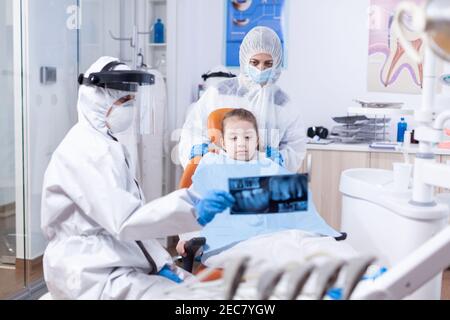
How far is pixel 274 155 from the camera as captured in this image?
1440 millimetres

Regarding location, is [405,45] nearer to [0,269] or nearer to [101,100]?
[101,100]

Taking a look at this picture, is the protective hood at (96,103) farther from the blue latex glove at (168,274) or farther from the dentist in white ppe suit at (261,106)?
the blue latex glove at (168,274)

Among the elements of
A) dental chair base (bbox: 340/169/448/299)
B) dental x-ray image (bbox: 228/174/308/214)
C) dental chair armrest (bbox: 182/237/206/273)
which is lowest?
dental chair armrest (bbox: 182/237/206/273)

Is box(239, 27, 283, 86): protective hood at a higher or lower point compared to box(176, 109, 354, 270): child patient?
higher

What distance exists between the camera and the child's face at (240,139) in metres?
1.38

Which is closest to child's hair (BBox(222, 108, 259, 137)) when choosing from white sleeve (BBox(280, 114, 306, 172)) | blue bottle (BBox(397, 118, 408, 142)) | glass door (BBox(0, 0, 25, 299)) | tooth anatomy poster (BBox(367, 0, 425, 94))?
white sleeve (BBox(280, 114, 306, 172))

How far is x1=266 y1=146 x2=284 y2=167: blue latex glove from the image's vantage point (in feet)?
4.66

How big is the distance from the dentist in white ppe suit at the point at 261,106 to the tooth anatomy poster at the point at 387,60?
1.69 meters

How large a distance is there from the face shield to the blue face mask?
0.39m

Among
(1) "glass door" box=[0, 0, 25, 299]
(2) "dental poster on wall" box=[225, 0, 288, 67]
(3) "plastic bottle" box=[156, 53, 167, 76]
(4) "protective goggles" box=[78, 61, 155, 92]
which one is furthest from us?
(2) "dental poster on wall" box=[225, 0, 288, 67]

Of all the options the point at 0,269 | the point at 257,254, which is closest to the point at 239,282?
the point at 257,254

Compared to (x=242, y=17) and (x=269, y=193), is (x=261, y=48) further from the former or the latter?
(x=242, y=17)

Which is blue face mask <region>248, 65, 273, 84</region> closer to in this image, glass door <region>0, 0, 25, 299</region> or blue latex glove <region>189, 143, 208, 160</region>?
blue latex glove <region>189, 143, 208, 160</region>
